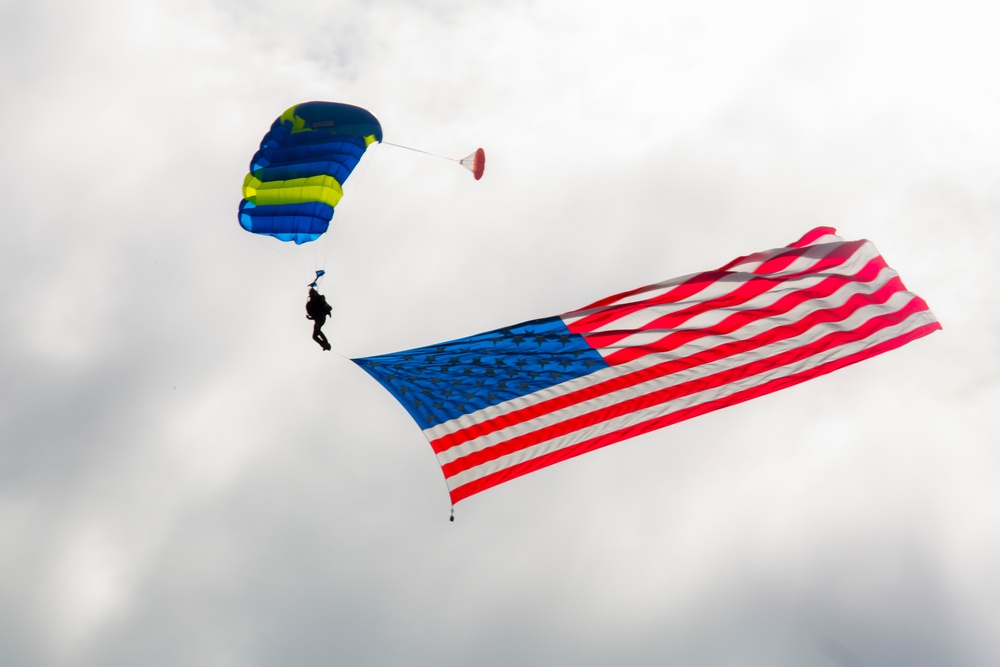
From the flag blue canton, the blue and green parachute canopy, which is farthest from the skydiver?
the flag blue canton

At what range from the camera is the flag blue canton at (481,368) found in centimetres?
1664

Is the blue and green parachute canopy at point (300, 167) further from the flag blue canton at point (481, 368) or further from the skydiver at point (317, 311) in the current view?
the flag blue canton at point (481, 368)

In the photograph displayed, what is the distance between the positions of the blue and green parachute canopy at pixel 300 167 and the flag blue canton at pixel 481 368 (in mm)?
5099

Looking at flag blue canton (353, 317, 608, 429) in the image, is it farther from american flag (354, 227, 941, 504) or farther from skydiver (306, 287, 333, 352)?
skydiver (306, 287, 333, 352)

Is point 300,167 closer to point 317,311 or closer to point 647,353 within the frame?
point 317,311

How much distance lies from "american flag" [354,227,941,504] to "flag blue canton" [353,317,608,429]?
1 centimetres

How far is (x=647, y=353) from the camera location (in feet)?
55.5

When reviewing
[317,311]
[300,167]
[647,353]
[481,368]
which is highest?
[300,167]

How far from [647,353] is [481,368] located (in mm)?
2333

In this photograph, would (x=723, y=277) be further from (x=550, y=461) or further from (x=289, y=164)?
(x=289, y=164)

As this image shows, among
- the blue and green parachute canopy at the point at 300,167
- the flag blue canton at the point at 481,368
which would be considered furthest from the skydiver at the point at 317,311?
the flag blue canton at the point at 481,368

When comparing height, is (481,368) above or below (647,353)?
above

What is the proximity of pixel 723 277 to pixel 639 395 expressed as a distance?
6.71 feet

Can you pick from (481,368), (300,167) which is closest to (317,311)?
(300,167)
